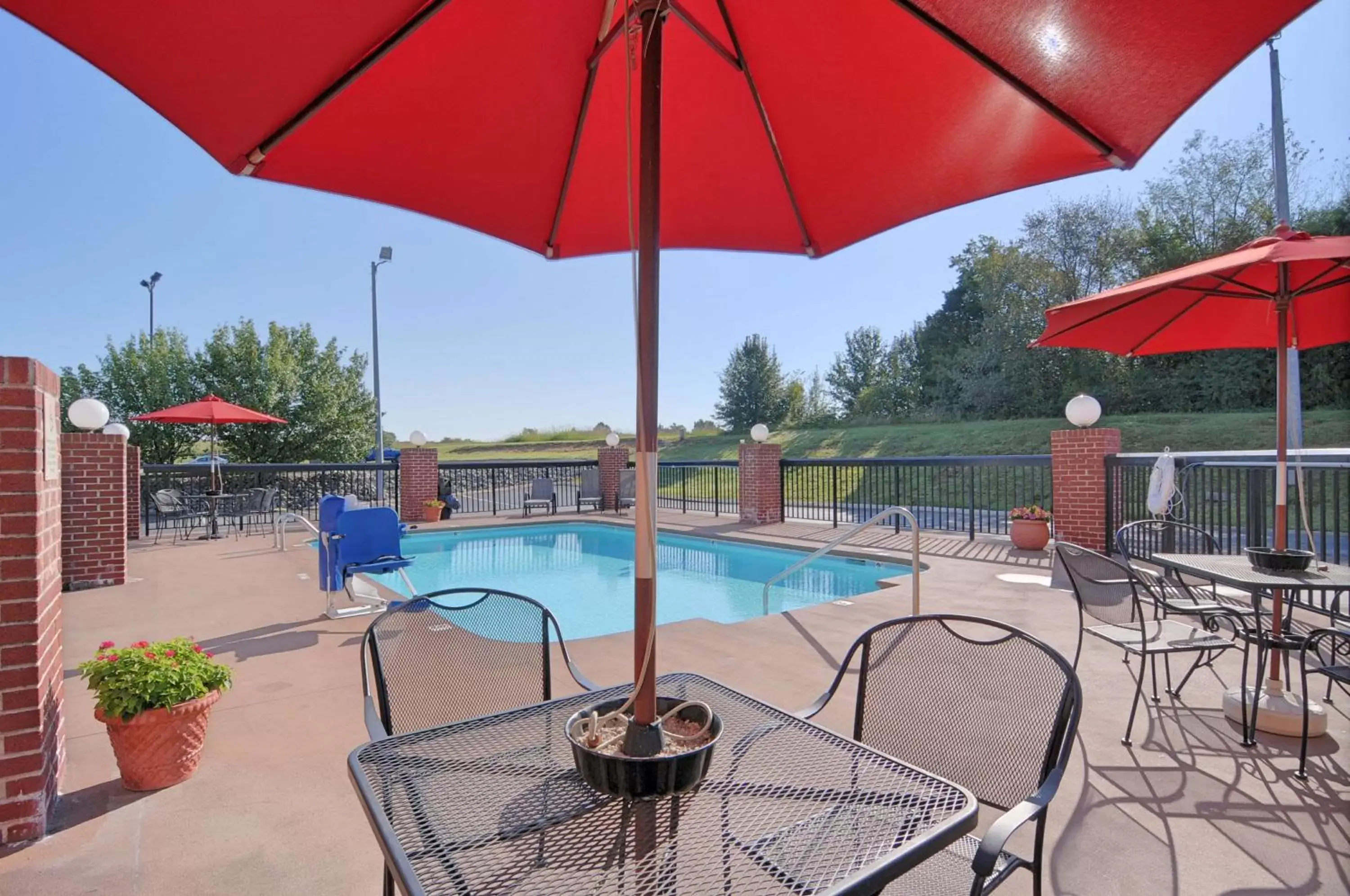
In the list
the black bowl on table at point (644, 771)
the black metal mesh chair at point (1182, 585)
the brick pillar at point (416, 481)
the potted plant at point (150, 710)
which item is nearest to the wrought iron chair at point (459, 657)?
the black bowl on table at point (644, 771)

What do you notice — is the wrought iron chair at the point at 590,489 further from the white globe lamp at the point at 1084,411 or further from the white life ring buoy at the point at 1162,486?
the white life ring buoy at the point at 1162,486

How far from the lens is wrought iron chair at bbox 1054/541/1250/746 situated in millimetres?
2604

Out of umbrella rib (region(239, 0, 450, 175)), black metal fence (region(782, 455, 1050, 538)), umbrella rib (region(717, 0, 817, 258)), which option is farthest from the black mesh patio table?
black metal fence (region(782, 455, 1050, 538))

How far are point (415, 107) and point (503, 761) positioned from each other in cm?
168

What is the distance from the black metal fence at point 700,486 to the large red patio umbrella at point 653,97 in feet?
29.8

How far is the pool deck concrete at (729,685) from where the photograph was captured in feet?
5.81

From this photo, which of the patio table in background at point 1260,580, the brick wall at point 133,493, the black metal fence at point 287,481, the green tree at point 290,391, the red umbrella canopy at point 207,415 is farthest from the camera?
the green tree at point 290,391

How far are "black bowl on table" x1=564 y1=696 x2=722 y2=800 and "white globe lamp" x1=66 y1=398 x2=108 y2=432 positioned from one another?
6.64m

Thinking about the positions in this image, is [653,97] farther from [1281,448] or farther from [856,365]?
[856,365]

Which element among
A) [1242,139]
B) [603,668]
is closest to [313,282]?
[603,668]

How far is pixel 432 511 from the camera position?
10773mm

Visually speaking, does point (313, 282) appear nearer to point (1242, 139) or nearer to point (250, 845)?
point (250, 845)

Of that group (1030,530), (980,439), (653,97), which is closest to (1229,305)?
(1030,530)

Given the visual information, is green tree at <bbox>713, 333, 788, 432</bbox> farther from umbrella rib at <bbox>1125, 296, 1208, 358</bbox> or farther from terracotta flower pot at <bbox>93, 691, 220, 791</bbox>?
terracotta flower pot at <bbox>93, 691, 220, 791</bbox>
